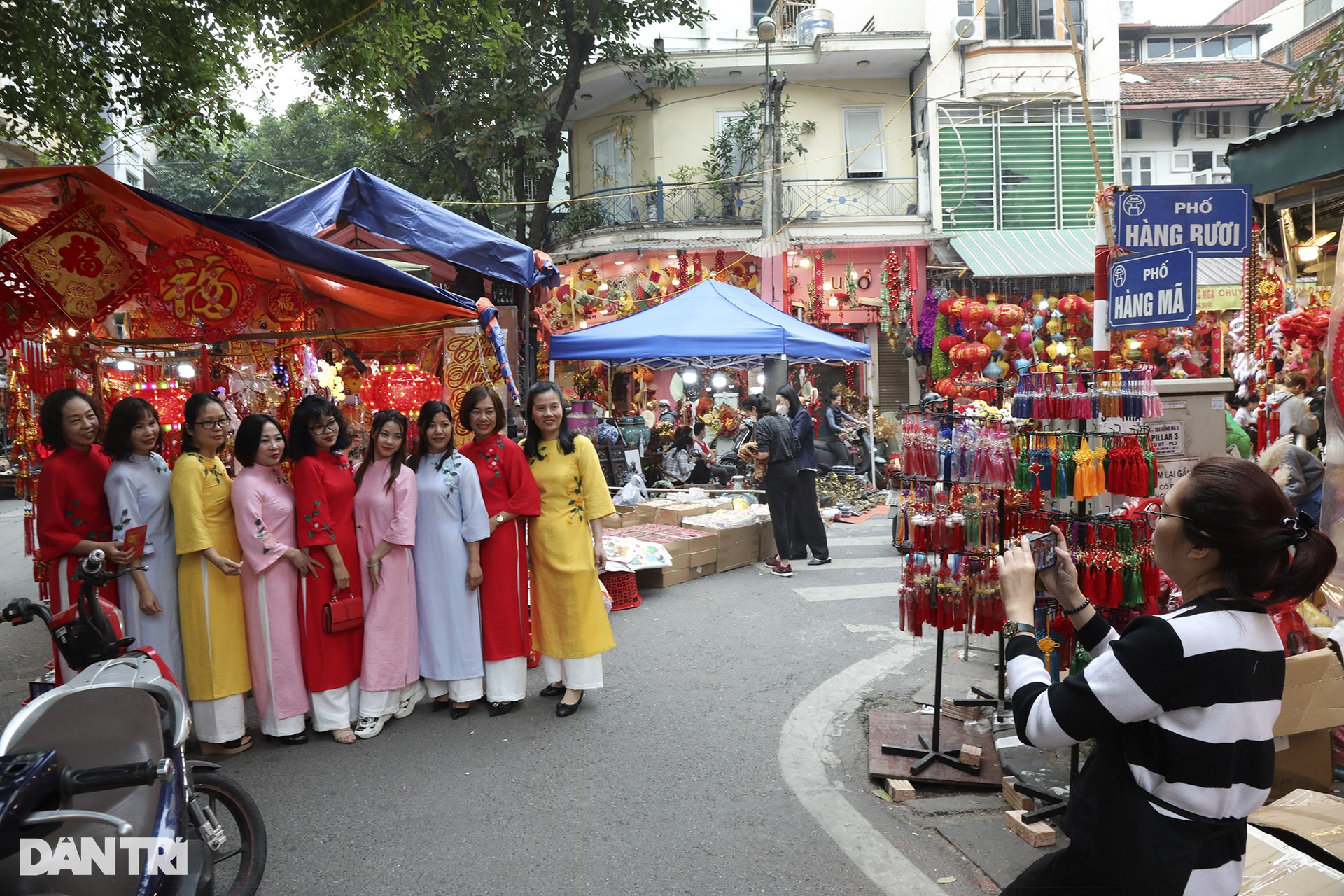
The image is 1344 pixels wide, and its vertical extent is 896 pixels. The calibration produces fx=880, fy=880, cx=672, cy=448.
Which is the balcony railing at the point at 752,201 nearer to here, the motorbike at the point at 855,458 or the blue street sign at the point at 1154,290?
the motorbike at the point at 855,458

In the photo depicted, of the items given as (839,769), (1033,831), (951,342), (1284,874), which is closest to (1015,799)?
(1033,831)

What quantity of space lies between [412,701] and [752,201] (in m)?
14.4

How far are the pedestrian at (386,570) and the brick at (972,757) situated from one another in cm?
278

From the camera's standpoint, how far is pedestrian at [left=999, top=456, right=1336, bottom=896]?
5.24 ft

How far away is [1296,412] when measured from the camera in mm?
7219

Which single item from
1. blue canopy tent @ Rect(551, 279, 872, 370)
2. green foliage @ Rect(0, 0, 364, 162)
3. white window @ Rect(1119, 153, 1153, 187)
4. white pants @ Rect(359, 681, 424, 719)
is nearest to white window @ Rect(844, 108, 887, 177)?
white window @ Rect(1119, 153, 1153, 187)

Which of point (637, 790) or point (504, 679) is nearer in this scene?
point (637, 790)

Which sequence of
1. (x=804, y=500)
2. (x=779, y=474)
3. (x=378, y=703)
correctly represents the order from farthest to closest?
1. (x=804, y=500)
2. (x=779, y=474)
3. (x=378, y=703)

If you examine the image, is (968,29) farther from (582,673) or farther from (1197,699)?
(1197,699)

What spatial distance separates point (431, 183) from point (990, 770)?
15117mm

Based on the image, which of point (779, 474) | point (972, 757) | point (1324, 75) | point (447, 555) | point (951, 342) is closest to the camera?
point (972, 757)

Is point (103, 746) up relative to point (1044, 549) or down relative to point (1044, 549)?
down

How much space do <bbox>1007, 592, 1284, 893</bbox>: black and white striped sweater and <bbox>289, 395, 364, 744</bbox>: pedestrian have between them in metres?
3.61

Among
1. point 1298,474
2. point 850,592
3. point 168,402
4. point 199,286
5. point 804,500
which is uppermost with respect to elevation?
point 199,286
